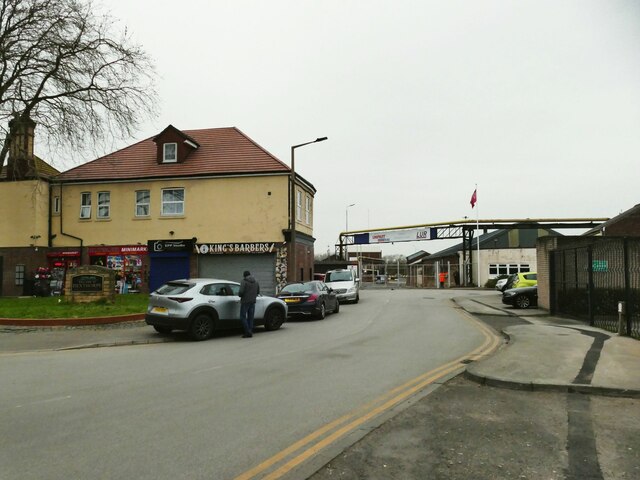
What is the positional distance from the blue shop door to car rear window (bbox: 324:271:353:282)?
767cm

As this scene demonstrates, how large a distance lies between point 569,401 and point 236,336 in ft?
29.9

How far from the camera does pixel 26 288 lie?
90.4ft

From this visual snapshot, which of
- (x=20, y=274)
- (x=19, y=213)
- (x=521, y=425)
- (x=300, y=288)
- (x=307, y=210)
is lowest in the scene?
(x=521, y=425)

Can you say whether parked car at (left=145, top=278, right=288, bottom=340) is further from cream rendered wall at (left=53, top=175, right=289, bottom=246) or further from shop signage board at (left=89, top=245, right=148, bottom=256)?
shop signage board at (left=89, top=245, right=148, bottom=256)

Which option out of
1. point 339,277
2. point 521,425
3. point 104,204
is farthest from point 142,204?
point 521,425

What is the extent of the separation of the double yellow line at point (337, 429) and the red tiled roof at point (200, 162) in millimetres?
20495

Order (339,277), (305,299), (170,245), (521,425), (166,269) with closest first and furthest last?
(521,425) → (305,299) → (339,277) → (170,245) → (166,269)

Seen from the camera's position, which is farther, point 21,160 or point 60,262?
point 60,262

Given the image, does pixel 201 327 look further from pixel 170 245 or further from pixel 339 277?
pixel 170 245

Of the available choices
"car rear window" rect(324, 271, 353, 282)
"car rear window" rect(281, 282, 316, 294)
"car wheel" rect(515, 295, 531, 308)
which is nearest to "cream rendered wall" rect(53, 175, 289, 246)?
"car rear window" rect(324, 271, 353, 282)

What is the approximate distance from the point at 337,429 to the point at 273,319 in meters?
9.90

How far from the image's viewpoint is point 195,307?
41.7 ft

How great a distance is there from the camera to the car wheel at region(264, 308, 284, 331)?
14.9m

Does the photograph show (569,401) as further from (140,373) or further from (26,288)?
A: (26,288)
